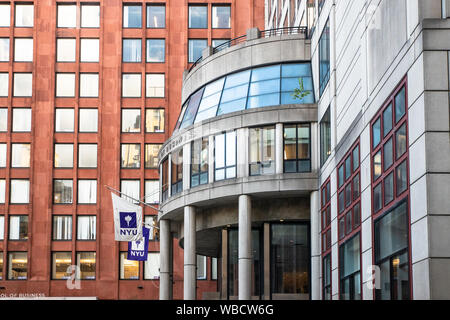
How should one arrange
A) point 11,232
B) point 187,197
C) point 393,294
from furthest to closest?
1. point 11,232
2. point 187,197
3. point 393,294

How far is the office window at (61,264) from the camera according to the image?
71.8m

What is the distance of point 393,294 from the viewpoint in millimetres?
21484

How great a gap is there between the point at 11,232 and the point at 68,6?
23594mm

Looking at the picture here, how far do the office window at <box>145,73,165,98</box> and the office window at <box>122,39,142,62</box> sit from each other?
2.17 metres

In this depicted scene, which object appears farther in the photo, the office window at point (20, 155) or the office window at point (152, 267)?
the office window at point (20, 155)

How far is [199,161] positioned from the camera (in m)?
40.1

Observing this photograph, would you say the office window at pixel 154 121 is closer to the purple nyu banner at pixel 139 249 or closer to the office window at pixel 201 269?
the office window at pixel 201 269

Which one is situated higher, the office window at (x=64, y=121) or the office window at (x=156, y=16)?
the office window at (x=156, y=16)

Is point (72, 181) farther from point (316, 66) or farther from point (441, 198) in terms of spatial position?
point (441, 198)

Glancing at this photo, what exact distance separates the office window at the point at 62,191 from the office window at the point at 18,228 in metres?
3.62

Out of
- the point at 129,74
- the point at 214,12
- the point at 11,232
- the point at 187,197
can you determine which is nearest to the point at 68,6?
the point at 129,74

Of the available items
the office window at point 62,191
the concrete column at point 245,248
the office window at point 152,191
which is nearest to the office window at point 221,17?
the office window at point 152,191

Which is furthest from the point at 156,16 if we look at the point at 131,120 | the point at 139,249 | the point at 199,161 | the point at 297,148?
the point at 297,148

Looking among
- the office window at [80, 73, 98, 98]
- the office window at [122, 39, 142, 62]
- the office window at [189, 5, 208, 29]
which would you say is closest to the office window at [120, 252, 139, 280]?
the office window at [80, 73, 98, 98]
